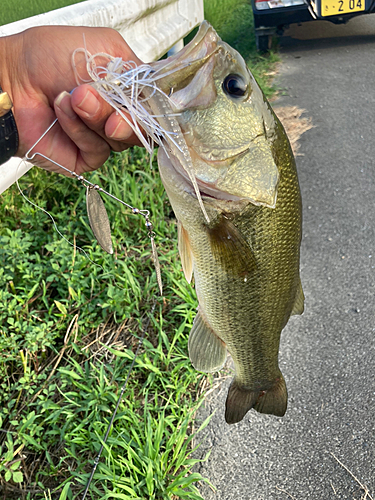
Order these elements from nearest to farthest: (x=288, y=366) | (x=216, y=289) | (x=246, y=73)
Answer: (x=246, y=73)
(x=216, y=289)
(x=288, y=366)

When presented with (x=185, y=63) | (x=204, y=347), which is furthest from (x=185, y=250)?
(x=185, y=63)

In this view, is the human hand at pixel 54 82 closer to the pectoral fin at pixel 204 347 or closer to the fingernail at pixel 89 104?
the fingernail at pixel 89 104

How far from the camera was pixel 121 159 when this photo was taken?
3.74m

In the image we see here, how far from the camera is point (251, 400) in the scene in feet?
6.02

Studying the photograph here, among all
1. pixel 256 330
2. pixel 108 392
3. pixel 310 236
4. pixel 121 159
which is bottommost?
pixel 310 236

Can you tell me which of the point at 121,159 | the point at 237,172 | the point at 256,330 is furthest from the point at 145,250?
the point at 237,172

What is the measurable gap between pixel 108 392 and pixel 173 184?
1.35m

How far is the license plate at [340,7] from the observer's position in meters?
5.84

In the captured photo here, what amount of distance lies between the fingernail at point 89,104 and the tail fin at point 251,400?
119 centimetres

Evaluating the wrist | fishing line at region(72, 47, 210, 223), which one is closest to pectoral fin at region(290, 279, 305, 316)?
fishing line at region(72, 47, 210, 223)

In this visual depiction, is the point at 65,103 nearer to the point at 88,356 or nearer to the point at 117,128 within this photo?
the point at 117,128

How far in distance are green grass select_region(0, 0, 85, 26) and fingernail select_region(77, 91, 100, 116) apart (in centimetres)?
196

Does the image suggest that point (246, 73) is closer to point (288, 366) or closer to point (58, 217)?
point (288, 366)

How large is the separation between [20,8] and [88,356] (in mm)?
2234
